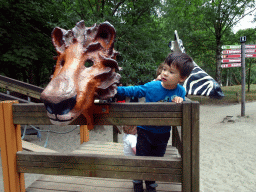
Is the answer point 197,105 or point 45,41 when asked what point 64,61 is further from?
point 45,41

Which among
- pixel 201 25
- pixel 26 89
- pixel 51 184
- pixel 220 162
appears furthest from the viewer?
pixel 201 25

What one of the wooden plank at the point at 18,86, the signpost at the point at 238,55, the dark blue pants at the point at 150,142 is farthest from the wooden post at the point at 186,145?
the signpost at the point at 238,55

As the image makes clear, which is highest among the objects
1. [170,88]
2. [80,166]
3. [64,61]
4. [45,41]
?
[45,41]

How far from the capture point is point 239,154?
4.88 m

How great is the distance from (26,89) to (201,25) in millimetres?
13095

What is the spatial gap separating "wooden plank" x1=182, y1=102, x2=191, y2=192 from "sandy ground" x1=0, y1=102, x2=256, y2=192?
58.8 inches

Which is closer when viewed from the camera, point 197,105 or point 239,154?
point 197,105

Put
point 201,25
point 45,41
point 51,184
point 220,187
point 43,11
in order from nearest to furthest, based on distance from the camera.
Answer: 1. point 51,184
2. point 220,187
3. point 43,11
4. point 45,41
5. point 201,25

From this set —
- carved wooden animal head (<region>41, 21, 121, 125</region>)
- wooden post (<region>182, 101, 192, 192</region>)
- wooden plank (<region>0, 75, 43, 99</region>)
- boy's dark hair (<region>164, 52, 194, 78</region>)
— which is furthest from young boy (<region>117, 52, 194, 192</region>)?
wooden plank (<region>0, 75, 43, 99</region>)

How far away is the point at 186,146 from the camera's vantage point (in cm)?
132

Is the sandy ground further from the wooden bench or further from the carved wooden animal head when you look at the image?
the carved wooden animal head

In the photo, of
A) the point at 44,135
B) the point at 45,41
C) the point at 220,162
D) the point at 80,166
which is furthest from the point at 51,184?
the point at 45,41

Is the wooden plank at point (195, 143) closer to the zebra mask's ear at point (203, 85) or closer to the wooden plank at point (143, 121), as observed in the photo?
the wooden plank at point (143, 121)

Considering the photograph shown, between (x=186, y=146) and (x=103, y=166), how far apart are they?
627 mm
